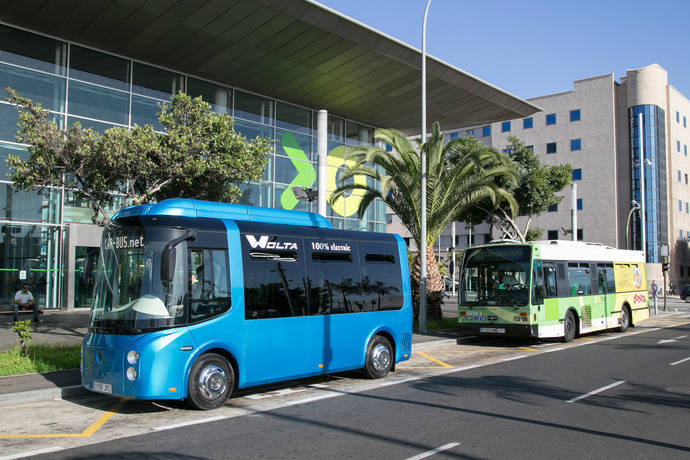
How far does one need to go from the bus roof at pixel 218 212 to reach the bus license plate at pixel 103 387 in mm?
2430

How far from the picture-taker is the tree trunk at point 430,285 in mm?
19312

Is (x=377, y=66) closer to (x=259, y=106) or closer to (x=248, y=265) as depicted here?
(x=259, y=106)

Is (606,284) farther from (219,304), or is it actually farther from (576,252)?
(219,304)

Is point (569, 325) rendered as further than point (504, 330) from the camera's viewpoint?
Yes

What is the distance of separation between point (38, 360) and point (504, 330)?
1123 centimetres

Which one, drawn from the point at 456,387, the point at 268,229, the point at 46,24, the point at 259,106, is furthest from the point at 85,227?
the point at 456,387

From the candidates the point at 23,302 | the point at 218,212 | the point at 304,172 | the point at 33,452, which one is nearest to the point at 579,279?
the point at 218,212

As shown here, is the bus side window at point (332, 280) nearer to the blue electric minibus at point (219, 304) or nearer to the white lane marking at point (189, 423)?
the blue electric minibus at point (219, 304)

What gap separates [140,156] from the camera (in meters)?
13.4

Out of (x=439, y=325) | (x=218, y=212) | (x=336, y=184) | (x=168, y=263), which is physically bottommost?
(x=439, y=325)

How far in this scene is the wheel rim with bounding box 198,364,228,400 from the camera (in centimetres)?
816

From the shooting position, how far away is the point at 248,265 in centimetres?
897

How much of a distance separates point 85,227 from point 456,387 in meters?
19.0

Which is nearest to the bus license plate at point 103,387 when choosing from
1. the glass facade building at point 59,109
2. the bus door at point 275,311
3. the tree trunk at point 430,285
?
the bus door at point 275,311
